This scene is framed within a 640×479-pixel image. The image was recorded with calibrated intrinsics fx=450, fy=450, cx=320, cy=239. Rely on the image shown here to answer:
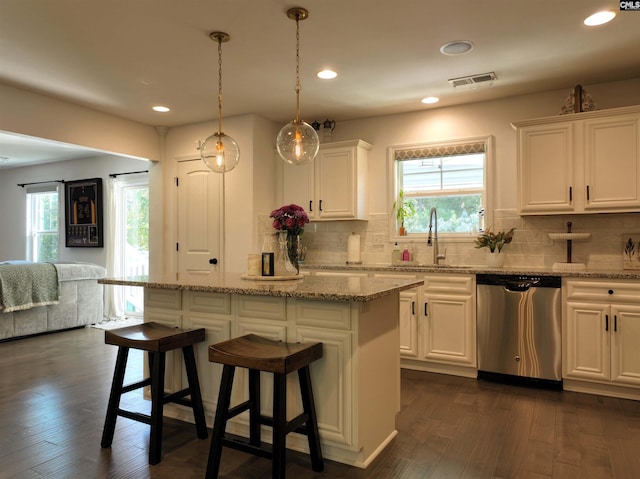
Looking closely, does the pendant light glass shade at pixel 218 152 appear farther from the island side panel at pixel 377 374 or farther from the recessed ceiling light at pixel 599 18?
the recessed ceiling light at pixel 599 18

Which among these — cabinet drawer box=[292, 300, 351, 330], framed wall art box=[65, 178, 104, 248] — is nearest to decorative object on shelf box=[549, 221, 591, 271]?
cabinet drawer box=[292, 300, 351, 330]

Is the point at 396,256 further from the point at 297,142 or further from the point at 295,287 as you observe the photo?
the point at 295,287

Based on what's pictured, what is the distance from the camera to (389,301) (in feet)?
8.68

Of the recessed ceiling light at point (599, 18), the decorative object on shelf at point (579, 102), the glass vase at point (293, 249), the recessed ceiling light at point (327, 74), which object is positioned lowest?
the glass vase at point (293, 249)

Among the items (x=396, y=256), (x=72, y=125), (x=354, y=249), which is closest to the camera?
(x=72, y=125)

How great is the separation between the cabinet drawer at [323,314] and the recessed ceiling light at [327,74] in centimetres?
212

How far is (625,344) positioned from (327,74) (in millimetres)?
3084

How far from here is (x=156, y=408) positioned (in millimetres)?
2393

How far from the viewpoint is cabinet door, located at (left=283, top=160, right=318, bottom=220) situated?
16.3ft

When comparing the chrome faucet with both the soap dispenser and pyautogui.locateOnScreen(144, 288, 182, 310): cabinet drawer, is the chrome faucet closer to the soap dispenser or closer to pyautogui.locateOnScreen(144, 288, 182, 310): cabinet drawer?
the soap dispenser

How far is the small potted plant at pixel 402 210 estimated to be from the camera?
4.75 meters

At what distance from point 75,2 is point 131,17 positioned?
1.00 feet

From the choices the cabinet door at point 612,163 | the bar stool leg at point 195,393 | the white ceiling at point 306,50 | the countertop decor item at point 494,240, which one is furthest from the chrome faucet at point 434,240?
the bar stool leg at point 195,393

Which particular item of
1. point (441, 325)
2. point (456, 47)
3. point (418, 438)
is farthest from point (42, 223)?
point (418, 438)
